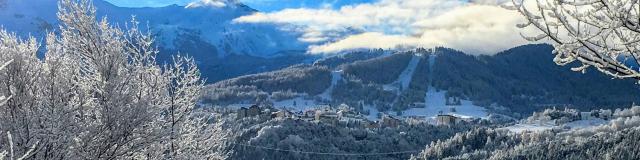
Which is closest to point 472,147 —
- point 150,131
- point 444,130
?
point 444,130

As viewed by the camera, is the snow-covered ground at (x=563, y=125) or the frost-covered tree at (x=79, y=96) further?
the snow-covered ground at (x=563, y=125)

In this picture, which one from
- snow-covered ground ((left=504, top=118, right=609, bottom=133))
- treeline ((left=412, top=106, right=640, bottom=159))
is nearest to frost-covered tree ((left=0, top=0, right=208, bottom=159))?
treeline ((left=412, top=106, right=640, bottom=159))

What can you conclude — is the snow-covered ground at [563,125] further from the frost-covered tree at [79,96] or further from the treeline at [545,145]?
the frost-covered tree at [79,96]

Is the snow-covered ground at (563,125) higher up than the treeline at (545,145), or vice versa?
the snow-covered ground at (563,125)

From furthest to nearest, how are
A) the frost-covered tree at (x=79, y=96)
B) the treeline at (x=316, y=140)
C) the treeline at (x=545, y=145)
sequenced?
the treeline at (x=316, y=140)
the treeline at (x=545, y=145)
the frost-covered tree at (x=79, y=96)

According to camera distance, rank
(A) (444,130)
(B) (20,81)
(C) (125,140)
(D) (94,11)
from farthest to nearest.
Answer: (A) (444,130), (D) (94,11), (C) (125,140), (B) (20,81)

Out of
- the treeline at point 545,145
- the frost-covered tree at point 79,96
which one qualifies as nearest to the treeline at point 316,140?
the treeline at point 545,145

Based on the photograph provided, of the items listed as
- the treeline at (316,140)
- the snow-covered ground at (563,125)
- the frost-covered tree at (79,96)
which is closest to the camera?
the frost-covered tree at (79,96)

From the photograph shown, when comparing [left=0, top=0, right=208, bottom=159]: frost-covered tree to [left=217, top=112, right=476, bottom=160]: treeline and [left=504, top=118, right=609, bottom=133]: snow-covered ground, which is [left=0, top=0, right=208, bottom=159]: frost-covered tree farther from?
[left=504, top=118, right=609, bottom=133]: snow-covered ground

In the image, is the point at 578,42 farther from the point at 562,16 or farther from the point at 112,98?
the point at 112,98
